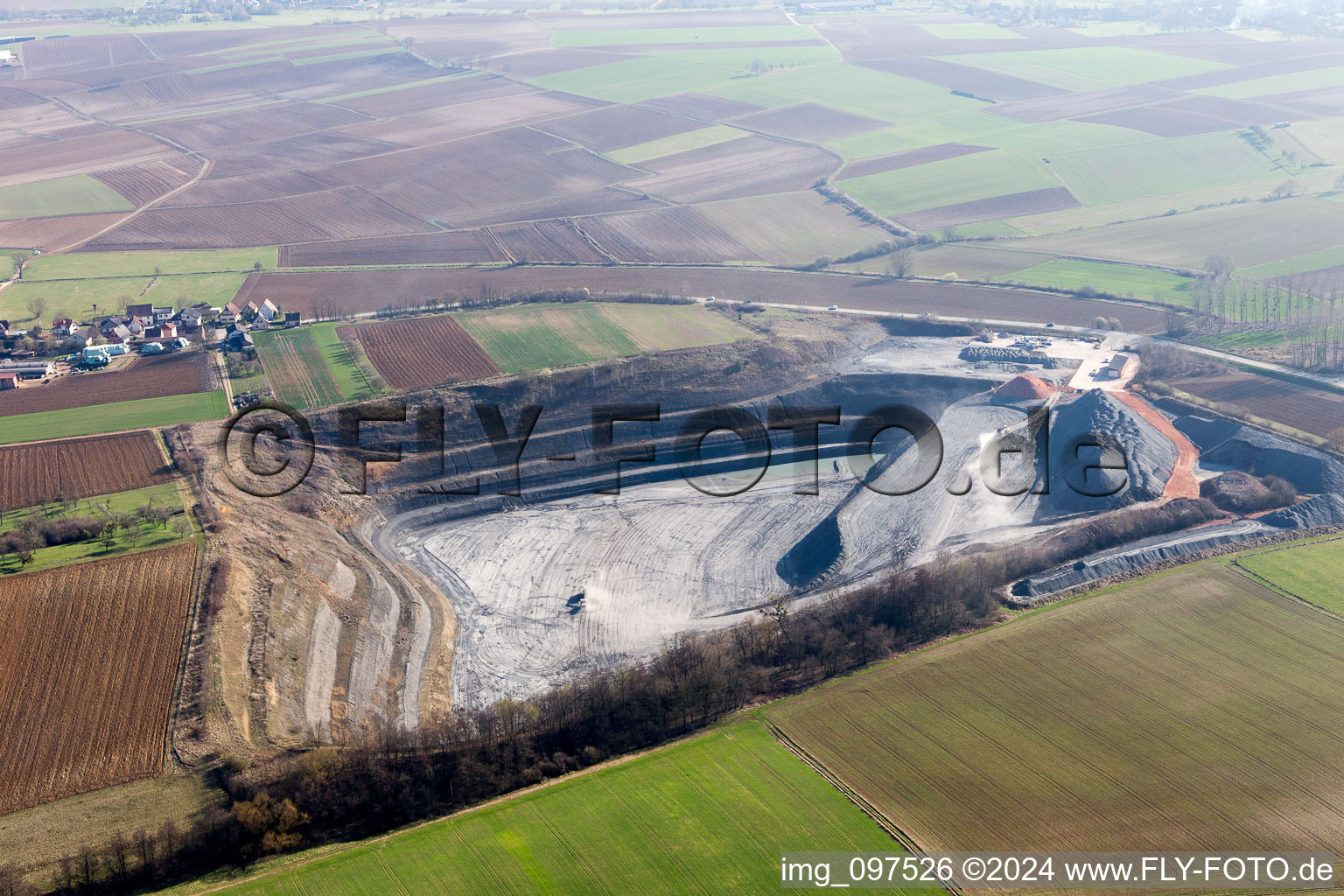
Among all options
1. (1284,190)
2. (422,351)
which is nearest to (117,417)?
(422,351)

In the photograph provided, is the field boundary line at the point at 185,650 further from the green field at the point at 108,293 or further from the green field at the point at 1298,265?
the green field at the point at 1298,265

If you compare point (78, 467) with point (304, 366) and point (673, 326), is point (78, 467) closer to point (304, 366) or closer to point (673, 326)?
point (304, 366)

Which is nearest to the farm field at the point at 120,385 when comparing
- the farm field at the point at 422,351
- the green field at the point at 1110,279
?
the farm field at the point at 422,351

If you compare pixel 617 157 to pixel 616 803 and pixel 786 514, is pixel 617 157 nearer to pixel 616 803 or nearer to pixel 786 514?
→ pixel 786 514

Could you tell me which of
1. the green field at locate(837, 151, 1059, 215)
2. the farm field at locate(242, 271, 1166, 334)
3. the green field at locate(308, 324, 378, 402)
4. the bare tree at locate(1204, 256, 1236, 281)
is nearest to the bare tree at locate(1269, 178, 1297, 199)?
the green field at locate(837, 151, 1059, 215)

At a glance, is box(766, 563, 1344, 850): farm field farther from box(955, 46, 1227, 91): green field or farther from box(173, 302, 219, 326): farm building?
box(955, 46, 1227, 91): green field

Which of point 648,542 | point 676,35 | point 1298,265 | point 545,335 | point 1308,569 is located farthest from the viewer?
point 676,35
